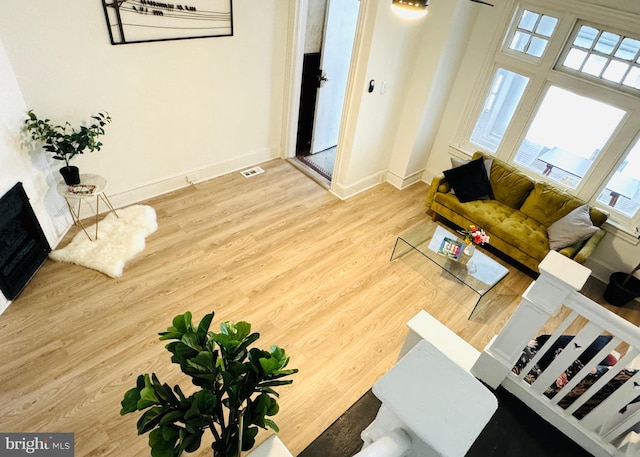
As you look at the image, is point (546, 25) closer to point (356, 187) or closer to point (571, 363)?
point (356, 187)

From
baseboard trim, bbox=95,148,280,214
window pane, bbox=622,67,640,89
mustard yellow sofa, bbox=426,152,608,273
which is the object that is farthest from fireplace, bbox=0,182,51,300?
window pane, bbox=622,67,640,89

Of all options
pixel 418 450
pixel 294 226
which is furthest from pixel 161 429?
pixel 294 226

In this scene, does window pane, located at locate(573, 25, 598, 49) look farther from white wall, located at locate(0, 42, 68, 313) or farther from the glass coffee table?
white wall, located at locate(0, 42, 68, 313)

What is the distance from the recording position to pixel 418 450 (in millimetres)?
665

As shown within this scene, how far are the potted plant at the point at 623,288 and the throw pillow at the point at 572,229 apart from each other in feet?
1.68

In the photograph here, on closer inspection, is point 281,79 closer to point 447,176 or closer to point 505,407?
point 447,176

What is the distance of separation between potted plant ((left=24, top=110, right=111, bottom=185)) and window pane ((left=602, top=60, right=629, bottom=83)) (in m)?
4.42

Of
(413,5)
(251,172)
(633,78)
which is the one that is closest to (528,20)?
(633,78)

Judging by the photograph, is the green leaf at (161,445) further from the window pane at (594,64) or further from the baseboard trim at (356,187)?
the window pane at (594,64)

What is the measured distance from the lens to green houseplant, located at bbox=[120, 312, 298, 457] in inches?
36.8

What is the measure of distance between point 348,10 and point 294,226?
8.76 ft

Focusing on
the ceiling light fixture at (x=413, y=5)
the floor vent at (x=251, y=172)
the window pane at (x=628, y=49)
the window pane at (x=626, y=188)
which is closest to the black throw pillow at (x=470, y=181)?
the window pane at (x=626, y=188)

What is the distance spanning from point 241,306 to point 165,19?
8.44ft

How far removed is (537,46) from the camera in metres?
3.65
